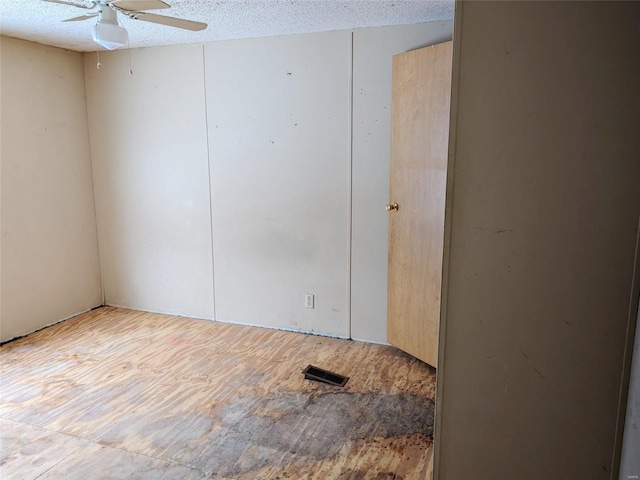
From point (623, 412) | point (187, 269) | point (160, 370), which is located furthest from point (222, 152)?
point (623, 412)

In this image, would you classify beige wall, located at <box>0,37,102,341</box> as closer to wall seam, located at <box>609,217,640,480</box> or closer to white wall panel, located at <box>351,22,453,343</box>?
white wall panel, located at <box>351,22,453,343</box>

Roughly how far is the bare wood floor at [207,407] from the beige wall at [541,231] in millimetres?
933

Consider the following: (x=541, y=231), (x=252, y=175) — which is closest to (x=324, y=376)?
(x=252, y=175)

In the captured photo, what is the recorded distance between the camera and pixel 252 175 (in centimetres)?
361

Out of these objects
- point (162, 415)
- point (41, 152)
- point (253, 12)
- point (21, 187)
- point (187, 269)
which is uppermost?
point (253, 12)

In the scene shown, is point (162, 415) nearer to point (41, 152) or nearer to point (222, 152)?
point (222, 152)

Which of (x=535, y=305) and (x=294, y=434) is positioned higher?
(x=535, y=305)

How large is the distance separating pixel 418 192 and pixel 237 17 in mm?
1608

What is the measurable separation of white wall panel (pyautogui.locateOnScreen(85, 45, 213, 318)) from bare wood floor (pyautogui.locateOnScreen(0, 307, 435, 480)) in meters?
0.54

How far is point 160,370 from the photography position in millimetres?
3070

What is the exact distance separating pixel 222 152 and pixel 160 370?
5.69 ft

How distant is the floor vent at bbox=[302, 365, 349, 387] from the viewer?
9.44 feet

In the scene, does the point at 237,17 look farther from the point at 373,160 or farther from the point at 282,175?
the point at 373,160

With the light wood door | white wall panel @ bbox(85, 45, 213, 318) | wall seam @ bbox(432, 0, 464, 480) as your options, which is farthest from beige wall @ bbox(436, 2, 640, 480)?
white wall panel @ bbox(85, 45, 213, 318)
